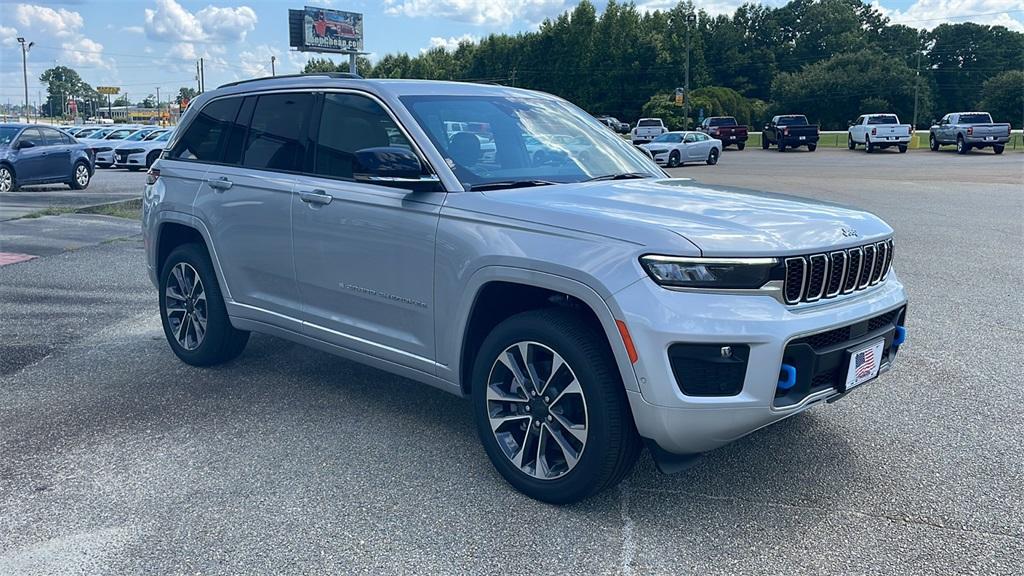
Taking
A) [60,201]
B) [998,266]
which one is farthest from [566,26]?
[998,266]

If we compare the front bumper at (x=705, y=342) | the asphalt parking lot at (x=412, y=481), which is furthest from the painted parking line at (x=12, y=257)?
the front bumper at (x=705, y=342)

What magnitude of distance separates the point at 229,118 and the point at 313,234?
1.40 m

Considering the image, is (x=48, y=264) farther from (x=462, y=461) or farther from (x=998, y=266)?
(x=998, y=266)

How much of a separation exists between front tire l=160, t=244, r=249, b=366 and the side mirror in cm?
200

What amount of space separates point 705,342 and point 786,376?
390mm

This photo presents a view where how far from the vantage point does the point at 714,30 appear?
110m

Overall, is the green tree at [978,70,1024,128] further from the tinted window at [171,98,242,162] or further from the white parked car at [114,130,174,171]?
the tinted window at [171,98,242,162]

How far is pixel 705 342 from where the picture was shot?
330cm

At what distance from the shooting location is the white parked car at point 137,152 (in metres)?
30.8

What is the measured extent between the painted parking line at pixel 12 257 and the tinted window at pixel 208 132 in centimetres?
583

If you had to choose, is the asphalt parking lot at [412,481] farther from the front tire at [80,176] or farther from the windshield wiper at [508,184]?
the front tire at [80,176]

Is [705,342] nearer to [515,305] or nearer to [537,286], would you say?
[537,286]

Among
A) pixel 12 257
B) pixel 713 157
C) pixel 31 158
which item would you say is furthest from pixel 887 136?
pixel 12 257

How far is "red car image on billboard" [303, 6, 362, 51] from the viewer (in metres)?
84.3
